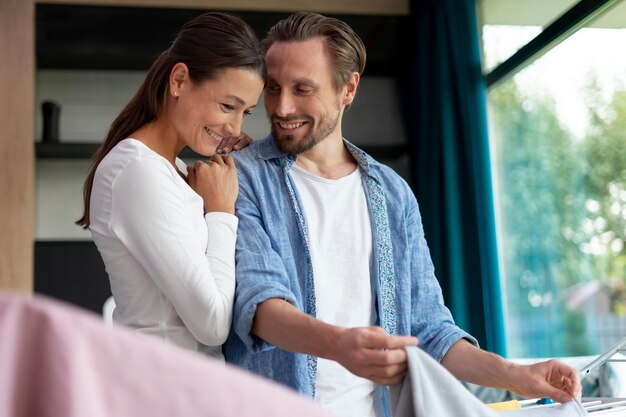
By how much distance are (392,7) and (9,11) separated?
220 centimetres

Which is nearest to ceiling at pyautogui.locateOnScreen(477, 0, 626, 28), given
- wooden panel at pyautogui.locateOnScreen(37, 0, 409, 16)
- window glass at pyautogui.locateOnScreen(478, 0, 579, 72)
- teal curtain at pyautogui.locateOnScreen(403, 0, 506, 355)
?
window glass at pyautogui.locateOnScreen(478, 0, 579, 72)

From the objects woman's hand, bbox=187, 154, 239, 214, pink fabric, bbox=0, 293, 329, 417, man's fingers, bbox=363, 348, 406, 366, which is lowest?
man's fingers, bbox=363, 348, 406, 366

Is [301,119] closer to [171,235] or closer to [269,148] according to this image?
[269,148]

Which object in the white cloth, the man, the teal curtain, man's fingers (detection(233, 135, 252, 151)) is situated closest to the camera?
the white cloth

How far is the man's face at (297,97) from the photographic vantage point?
5.96 ft

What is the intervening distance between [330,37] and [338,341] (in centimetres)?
91

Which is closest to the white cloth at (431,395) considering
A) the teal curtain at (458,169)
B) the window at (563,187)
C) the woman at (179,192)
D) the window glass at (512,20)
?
the woman at (179,192)

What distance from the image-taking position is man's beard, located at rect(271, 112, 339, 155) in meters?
1.81

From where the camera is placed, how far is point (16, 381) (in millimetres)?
521

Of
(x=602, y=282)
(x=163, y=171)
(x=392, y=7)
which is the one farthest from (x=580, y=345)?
(x=163, y=171)

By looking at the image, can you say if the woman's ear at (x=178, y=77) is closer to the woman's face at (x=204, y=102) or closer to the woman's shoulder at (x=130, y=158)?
the woman's face at (x=204, y=102)

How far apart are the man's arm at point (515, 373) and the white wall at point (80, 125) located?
3.52 metres

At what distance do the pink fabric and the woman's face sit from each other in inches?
43.1

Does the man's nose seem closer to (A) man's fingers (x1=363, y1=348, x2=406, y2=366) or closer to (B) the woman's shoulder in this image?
(B) the woman's shoulder
